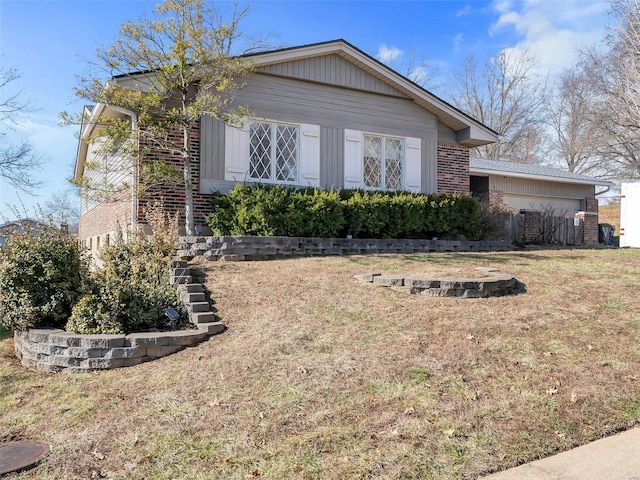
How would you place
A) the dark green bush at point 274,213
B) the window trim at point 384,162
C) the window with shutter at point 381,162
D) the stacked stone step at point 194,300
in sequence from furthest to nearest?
the window trim at point 384,162
the window with shutter at point 381,162
the dark green bush at point 274,213
the stacked stone step at point 194,300

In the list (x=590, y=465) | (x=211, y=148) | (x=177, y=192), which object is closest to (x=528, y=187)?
(x=211, y=148)

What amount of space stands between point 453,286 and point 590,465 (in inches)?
126

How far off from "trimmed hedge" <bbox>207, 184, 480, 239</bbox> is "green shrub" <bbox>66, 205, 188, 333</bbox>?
218cm

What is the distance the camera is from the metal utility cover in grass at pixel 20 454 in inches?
131

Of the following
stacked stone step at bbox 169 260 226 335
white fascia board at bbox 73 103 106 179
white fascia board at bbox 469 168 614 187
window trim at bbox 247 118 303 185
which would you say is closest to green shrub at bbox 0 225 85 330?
stacked stone step at bbox 169 260 226 335

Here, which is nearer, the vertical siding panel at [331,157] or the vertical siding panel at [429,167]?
the vertical siding panel at [331,157]

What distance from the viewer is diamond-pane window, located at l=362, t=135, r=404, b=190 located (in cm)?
1184

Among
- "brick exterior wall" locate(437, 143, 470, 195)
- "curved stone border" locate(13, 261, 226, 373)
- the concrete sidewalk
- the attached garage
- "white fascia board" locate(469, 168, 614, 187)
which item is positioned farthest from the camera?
the attached garage

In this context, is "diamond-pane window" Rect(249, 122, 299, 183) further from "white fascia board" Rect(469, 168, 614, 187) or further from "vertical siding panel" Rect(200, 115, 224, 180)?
"white fascia board" Rect(469, 168, 614, 187)

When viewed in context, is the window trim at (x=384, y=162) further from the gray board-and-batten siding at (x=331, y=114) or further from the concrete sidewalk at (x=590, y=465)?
the concrete sidewalk at (x=590, y=465)

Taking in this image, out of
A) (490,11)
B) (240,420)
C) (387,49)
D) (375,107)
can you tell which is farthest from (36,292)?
(387,49)

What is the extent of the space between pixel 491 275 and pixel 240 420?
449 centimetres

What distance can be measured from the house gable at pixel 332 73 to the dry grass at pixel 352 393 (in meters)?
6.25

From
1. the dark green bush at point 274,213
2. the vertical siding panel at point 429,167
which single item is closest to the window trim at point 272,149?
the dark green bush at point 274,213
